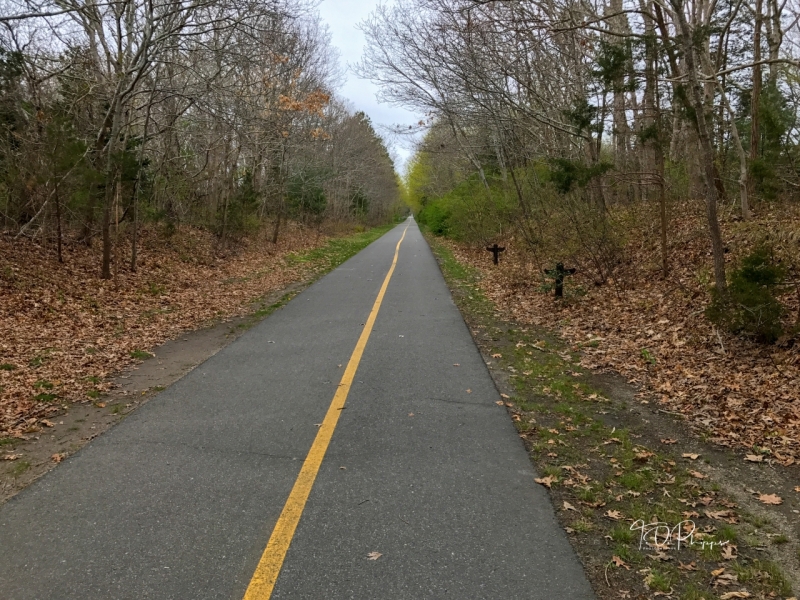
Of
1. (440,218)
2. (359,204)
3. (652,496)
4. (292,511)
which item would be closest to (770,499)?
(652,496)

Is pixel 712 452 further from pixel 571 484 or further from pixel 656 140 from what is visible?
pixel 656 140

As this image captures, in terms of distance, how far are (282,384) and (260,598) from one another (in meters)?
3.91

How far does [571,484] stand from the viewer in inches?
172

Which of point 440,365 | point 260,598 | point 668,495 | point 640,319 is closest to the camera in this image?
point 260,598

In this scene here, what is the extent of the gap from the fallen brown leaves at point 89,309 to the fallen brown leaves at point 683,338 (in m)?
6.48

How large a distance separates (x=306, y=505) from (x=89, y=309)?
9133 millimetres

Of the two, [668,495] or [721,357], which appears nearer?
[668,495]

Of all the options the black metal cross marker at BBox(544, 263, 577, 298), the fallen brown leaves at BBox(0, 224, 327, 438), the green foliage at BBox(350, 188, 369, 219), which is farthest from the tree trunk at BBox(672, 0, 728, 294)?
the green foliage at BBox(350, 188, 369, 219)

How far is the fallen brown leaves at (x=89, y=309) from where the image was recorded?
6680 millimetres

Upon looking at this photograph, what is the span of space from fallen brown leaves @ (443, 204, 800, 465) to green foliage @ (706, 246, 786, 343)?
24 centimetres

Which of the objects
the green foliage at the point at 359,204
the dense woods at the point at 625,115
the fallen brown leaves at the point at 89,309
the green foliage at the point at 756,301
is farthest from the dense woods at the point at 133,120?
the green foliage at the point at 359,204

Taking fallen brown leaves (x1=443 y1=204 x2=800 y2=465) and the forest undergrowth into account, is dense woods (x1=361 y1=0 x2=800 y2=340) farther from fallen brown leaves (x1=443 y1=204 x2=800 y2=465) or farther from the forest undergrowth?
the forest undergrowth

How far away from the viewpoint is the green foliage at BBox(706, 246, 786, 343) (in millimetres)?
6742

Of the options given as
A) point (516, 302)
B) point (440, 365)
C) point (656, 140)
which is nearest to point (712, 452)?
point (440, 365)
